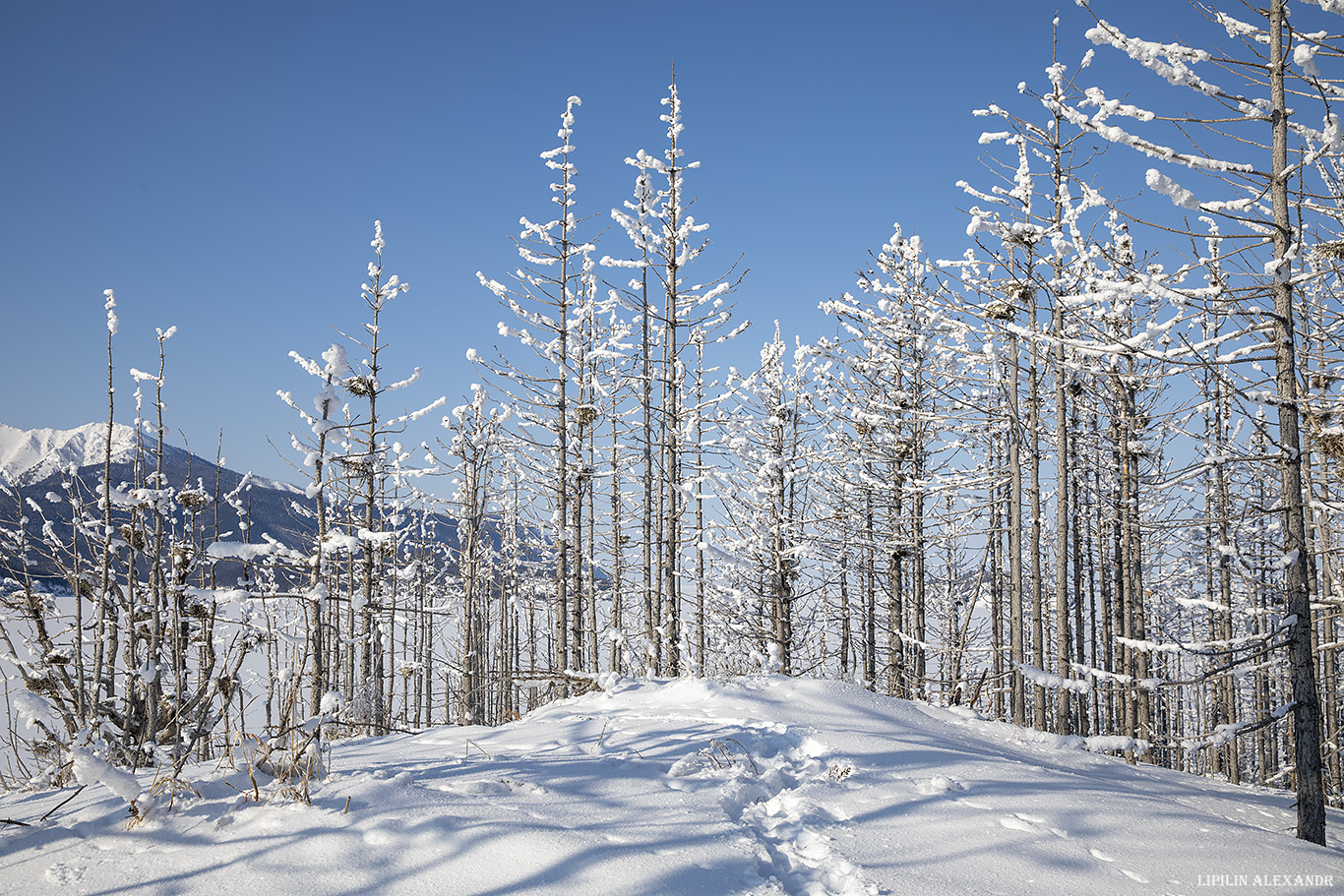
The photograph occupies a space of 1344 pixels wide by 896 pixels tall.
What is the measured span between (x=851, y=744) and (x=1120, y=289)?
322cm

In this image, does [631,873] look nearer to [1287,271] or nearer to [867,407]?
[1287,271]

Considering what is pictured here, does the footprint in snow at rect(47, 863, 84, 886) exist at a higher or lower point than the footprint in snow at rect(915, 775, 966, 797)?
higher

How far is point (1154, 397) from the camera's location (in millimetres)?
12602

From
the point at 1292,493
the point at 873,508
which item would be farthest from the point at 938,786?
the point at 873,508

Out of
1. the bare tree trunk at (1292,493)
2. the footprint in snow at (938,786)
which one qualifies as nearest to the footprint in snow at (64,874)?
the footprint in snow at (938,786)

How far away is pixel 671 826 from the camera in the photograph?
112 inches

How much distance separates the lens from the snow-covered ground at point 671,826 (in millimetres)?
2295

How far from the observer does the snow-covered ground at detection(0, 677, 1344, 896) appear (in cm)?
229

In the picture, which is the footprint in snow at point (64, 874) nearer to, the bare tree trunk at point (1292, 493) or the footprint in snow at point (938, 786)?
the footprint in snow at point (938, 786)

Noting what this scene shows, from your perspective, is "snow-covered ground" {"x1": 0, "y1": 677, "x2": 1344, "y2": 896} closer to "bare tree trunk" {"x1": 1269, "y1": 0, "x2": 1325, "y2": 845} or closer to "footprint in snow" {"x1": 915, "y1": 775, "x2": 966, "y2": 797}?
"footprint in snow" {"x1": 915, "y1": 775, "x2": 966, "y2": 797}

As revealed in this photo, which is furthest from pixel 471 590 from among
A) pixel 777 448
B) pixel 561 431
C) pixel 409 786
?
pixel 409 786

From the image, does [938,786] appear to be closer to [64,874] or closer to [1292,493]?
[1292,493]

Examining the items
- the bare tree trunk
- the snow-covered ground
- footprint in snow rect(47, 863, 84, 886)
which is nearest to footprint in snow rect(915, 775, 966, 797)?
the snow-covered ground

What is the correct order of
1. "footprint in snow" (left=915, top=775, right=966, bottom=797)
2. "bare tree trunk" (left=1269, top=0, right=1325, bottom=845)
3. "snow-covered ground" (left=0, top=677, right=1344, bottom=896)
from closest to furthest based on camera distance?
"snow-covered ground" (left=0, top=677, right=1344, bottom=896) < "footprint in snow" (left=915, top=775, right=966, bottom=797) < "bare tree trunk" (left=1269, top=0, right=1325, bottom=845)
